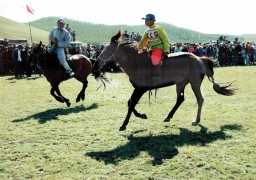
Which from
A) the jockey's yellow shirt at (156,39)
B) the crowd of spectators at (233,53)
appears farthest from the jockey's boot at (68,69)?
the crowd of spectators at (233,53)

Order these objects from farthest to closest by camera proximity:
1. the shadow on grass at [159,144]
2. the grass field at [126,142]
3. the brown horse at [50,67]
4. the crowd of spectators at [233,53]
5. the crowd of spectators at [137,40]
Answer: the crowd of spectators at [233,53], the crowd of spectators at [137,40], the brown horse at [50,67], the shadow on grass at [159,144], the grass field at [126,142]

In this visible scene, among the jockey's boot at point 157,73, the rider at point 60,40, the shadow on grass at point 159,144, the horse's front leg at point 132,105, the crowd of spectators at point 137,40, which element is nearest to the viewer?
the shadow on grass at point 159,144

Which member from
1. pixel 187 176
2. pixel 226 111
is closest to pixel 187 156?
pixel 187 176

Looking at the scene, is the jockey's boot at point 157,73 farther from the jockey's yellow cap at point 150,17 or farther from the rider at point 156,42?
the jockey's yellow cap at point 150,17


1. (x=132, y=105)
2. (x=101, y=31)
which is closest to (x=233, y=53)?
(x=132, y=105)

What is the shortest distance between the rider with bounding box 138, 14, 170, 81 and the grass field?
5.41 ft

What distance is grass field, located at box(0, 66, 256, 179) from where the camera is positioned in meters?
5.42

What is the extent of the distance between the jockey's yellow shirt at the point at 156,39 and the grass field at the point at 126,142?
2085 millimetres

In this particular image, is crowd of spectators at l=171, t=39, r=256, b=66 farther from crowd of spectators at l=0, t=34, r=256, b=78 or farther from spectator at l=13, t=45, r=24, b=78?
spectator at l=13, t=45, r=24, b=78

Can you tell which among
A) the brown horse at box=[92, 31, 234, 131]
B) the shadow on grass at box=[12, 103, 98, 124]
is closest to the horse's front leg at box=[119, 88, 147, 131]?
the brown horse at box=[92, 31, 234, 131]

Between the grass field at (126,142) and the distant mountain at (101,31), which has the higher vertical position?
the distant mountain at (101,31)

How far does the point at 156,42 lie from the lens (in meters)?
8.03

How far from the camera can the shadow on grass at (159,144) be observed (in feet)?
20.0

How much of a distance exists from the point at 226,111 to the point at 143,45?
3667mm
